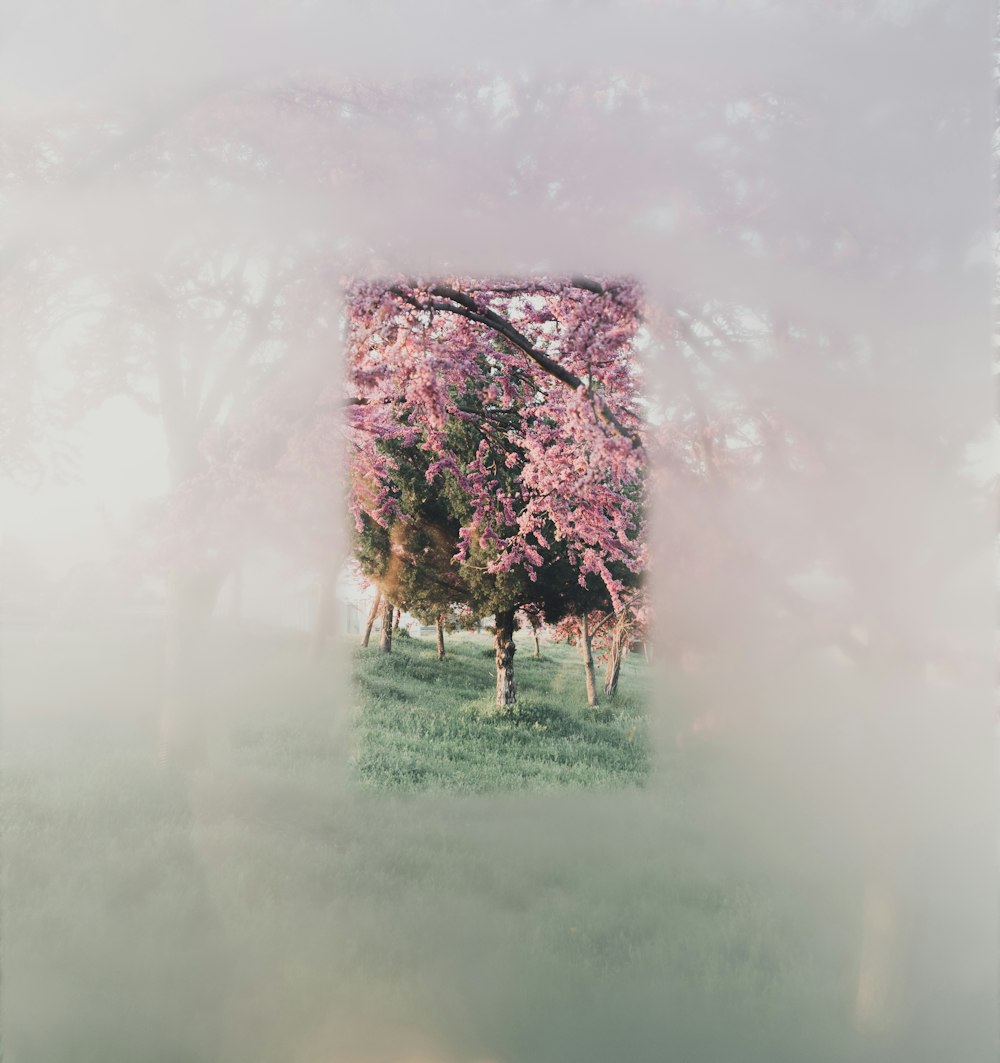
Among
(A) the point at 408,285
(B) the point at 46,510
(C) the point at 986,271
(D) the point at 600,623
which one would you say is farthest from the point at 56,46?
(D) the point at 600,623

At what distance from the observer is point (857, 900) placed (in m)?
2.65

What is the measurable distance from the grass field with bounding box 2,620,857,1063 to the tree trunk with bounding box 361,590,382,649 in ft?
8.50

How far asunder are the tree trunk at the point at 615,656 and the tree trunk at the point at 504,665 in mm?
1031

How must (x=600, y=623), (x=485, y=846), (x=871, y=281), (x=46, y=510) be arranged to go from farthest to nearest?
(x=600, y=623)
(x=485, y=846)
(x=46, y=510)
(x=871, y=281)

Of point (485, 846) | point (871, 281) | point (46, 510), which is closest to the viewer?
point (871, 281)

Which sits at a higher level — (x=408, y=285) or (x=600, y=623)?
(x=408, y=285)

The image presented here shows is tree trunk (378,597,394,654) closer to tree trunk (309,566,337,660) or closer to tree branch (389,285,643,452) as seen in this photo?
tree trunk (309,566,337,660)

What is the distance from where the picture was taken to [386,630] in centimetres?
743

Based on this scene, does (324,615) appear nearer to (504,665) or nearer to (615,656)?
(504,665)

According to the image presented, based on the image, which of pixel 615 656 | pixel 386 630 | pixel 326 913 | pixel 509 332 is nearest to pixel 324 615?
pixel 386 630

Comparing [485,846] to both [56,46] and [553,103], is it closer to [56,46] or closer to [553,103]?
[553,103]

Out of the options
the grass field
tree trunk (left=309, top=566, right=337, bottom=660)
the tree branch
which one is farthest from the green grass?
the tree branch

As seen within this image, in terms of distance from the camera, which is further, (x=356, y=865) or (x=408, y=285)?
(x=356, y=865)

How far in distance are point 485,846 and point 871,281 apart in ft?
10.5
